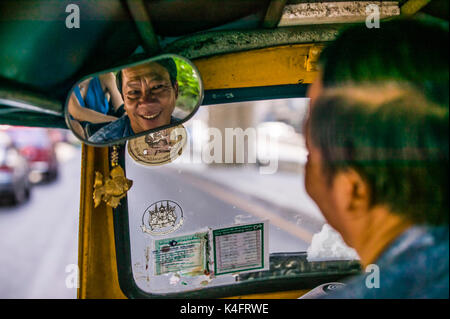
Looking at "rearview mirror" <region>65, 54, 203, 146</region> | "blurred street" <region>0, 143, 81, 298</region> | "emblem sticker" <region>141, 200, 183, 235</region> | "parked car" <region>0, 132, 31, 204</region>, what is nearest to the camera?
"rearview mirror" <region>65, 54, 203, 146</region>

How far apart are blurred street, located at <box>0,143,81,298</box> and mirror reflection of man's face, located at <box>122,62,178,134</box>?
2.03 m

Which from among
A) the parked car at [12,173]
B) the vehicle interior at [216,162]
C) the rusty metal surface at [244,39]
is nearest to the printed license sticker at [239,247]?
the vehicle interior at [216,162]

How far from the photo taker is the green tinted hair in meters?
1.06

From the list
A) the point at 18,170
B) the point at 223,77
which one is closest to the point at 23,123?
the point at 223,77

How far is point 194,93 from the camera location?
1653mm

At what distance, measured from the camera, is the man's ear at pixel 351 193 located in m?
1.13

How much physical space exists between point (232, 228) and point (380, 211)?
0.88 metres

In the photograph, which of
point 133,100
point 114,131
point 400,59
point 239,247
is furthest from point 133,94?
point 400,59

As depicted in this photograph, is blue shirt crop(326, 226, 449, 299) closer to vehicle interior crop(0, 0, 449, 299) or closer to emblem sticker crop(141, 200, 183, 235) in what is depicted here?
vehicle interior crop(0, 0, 449, 299)

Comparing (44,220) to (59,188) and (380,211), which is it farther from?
(380,211)

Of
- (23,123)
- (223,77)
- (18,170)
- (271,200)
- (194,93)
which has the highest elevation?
(18,170)

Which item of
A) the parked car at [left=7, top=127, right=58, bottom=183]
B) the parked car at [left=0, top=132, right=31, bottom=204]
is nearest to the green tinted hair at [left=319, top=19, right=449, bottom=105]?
the parked car at [left=0, top=132, right=31, bottom=204]

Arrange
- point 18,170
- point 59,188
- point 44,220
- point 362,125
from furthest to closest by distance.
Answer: point 59,188 < point 44,220 < point 18,170 < point 362,125

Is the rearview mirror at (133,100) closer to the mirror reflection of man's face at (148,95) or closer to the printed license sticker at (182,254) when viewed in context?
the mirror reflection of man's face at (148,95)
